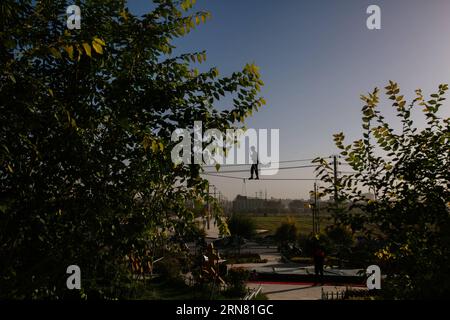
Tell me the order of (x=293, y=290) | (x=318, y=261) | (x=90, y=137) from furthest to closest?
(x=318, y=261) → (x=293, y=290) → (x=90, y=137)

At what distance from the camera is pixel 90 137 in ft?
10.5

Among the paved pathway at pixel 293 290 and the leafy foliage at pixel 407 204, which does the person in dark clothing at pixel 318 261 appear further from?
the leafy foliage at pixel 407 204

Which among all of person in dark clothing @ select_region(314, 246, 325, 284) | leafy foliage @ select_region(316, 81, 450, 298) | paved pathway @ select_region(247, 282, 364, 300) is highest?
leafy foliage @ select_region(316, 81, 450, 298)

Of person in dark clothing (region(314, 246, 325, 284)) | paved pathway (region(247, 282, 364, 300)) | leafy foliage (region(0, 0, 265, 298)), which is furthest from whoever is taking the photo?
person in dark clothing (region(314, 246, 325, 284))

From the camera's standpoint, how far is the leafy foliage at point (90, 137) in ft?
8.82

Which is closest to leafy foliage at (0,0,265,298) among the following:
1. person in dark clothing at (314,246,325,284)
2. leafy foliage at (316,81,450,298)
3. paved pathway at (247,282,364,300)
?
leafy foliage at (316,81,450,298)

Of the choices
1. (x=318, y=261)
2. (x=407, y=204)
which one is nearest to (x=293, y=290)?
(x=318, y=261)

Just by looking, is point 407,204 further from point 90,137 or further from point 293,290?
point 293,290

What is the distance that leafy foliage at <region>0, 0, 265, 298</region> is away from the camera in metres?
2.69

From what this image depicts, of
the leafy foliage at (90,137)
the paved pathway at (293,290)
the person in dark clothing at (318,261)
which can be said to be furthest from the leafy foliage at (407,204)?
the person in dark clothing at (318,261)

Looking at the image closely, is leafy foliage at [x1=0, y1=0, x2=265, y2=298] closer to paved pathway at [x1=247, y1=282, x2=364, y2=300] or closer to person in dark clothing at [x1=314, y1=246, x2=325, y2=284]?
paved pathway at [x1=247, y1=282, x2=364, y2=300]

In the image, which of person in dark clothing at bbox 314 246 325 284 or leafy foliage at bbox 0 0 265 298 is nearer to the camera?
leafy foliage at bbox 0 0 265 298
